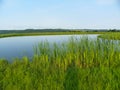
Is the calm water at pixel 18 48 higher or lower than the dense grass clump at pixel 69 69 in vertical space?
lower

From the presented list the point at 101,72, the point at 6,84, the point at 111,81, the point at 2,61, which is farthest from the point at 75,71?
the point at 2,61

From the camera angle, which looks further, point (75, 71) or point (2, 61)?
point (2, 61)

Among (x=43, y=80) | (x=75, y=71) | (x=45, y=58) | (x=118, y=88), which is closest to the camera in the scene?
(x=118, y=88)

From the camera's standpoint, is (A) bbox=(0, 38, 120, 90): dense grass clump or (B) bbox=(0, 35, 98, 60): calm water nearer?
(A) bbox=(0, 38, 120, 90): dense grass clump

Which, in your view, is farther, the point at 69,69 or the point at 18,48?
the point at 18,48

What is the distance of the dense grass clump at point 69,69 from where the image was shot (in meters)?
6.69

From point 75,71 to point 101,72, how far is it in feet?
2.56

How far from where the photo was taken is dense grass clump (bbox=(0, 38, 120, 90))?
6691 millimetres

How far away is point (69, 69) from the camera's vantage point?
8.22m

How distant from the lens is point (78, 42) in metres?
9.80

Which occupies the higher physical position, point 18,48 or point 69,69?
point 69,69

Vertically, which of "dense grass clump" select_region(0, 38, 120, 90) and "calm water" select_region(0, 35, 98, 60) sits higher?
"dense grass clump" select_region(0, 38, 120, 90)

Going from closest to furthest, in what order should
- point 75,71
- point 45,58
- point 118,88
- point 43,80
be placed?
point 118,88
point 43,80
point 75,71
point 45,58

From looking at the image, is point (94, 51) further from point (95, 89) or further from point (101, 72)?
point (95, 89)
